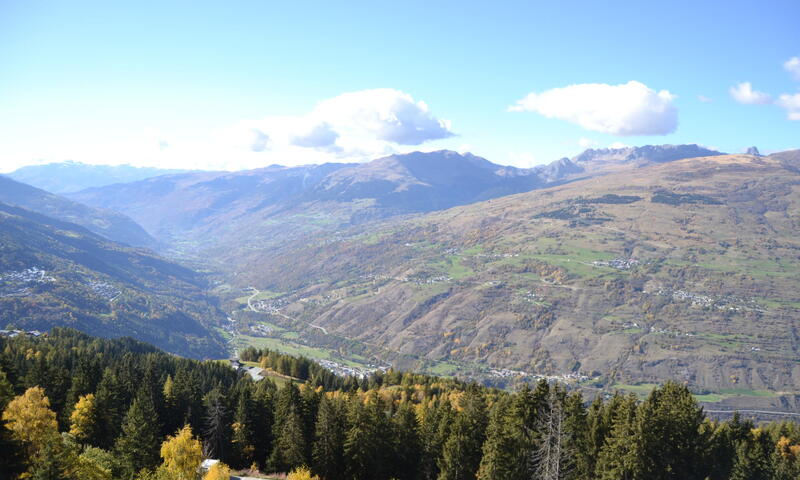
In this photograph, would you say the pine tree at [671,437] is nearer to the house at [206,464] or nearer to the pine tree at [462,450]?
the pine tree at [462,450]

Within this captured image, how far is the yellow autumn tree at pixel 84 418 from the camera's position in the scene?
6438 cm

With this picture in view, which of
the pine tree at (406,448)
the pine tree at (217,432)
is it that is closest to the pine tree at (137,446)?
the pine tree at (217,432)

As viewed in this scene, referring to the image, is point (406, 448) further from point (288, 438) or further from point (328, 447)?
point (288, 438)

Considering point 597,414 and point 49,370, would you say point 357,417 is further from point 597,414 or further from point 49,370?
point 49,370

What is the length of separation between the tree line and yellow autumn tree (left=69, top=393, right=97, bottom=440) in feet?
0.48

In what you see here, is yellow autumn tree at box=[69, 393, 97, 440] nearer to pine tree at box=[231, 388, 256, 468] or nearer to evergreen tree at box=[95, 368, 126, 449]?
evergreen tree at box=[95, 368, 126, 449]

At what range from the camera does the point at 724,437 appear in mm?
70375

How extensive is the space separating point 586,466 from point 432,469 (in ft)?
64.2

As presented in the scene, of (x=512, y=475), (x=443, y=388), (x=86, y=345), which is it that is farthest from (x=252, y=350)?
(x=512, y=475)

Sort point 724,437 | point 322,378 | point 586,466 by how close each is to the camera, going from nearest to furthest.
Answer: point 586,466, point 724,437, point 322,378

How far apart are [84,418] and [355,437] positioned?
38180mm

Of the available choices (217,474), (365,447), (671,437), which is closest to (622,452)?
(671,437)

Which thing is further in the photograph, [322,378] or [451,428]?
[322,378]

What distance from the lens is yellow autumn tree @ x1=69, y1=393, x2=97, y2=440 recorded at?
64.4 meters
